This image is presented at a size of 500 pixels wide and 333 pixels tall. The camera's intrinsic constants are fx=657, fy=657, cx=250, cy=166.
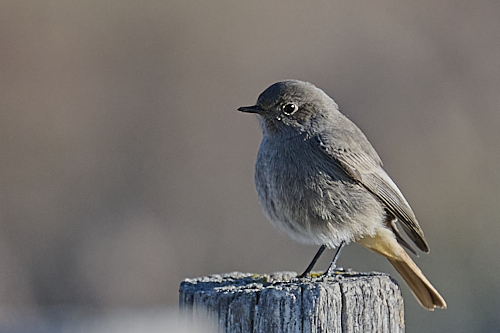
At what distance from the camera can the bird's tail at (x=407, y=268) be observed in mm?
4773

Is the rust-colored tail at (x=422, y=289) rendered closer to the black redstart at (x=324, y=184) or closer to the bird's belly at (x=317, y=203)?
the black redstart at (x=324, y=184)

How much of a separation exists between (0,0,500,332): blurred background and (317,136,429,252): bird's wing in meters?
2.39

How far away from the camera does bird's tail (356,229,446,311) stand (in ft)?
15.7

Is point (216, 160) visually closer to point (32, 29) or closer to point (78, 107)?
point (78, 107)

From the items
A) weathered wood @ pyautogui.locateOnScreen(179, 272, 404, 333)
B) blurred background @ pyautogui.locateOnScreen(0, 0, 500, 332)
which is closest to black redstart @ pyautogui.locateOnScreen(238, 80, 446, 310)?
weathered wood @ pyautogui.locateOnScreen(179, 272, 404, 333)

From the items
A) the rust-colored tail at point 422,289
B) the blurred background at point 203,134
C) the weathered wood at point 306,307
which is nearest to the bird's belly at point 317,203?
A: the rust-colored tail at point 422,289

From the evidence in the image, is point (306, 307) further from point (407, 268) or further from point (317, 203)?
point (407, 268)

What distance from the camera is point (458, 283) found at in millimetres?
7234

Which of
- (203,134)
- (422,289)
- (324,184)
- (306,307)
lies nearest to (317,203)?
(324,184)

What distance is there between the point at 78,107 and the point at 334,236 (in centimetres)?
509

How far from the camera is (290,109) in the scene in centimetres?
502

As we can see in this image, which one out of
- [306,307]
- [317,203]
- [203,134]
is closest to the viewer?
[306,307]

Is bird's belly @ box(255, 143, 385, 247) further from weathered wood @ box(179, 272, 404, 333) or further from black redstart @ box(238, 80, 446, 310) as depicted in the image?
weathered wood @ box(179, 272, 404, 333)

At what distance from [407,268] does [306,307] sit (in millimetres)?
1824
